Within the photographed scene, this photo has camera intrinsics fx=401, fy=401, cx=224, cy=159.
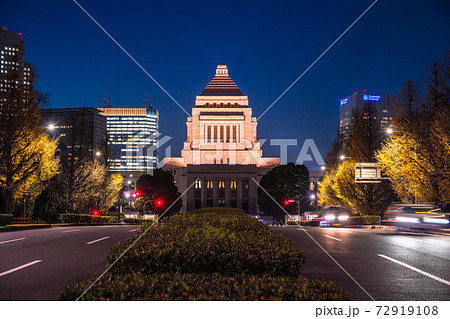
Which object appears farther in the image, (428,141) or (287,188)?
(287,188)

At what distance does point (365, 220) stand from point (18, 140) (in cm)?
3058

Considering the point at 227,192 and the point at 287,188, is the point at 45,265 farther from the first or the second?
the point at 227,192

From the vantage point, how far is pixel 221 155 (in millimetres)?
119750

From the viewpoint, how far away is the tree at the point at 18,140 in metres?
28.1

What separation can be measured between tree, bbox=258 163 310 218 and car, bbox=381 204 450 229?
1831 inches

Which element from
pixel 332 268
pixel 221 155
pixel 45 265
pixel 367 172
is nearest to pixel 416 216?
pixel 367 172

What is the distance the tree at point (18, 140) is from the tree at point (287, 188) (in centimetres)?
4765

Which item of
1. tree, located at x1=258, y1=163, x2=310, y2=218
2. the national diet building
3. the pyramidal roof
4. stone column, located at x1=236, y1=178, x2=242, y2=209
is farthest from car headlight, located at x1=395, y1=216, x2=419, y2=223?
the pyramidal roof

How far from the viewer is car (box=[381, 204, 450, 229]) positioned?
2170 centimetres

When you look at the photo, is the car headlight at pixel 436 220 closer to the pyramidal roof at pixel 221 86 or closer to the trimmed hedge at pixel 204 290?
the trimmed hedge at pixel 204 290

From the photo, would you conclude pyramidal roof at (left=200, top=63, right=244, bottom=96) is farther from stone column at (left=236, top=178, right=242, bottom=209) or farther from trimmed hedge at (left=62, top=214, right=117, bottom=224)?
trimmed hedge at (left=62, top=214, right=117, bottom=224)

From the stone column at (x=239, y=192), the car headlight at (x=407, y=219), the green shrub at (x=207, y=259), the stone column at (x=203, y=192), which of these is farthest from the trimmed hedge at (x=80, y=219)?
the stone column at (x=239, y=192)

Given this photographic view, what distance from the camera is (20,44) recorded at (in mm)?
188125

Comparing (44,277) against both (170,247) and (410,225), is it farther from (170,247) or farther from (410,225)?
(410,225)
